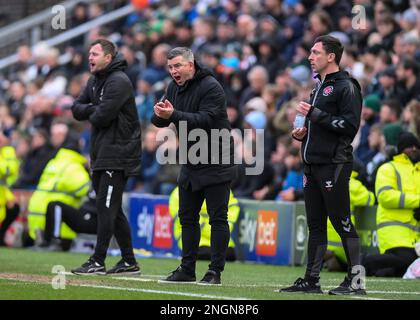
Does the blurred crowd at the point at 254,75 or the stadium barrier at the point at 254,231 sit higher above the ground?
the blurred crowd at the point at 254,75

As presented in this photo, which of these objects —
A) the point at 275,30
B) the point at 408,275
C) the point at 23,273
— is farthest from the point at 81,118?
the point at 275,30

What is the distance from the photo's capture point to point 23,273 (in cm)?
1156

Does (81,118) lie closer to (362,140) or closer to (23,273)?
(23,273)

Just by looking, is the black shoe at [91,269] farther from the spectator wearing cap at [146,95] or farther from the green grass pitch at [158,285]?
the spectator wearing cap at [146,95]

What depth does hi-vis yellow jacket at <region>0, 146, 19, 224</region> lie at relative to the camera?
18.3 meters

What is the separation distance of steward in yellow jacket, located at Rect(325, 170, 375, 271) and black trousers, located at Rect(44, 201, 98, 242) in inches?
167

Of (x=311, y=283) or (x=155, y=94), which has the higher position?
(x=155, y=94)

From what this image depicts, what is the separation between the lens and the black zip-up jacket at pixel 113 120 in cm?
1145

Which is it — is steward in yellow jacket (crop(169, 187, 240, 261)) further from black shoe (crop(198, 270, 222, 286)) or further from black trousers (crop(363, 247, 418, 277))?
black shoe (crop(198, 270, 222, 286))

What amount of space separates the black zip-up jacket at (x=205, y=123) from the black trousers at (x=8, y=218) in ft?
27.6

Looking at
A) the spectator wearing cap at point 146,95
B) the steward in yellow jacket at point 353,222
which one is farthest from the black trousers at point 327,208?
the spectator wearing cap at point 146,95

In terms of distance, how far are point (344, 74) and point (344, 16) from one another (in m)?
9.83

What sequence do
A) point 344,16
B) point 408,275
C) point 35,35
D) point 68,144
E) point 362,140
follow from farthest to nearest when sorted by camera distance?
point 35,35
point 344,16
point 68,144
point 362,140
point 408,275

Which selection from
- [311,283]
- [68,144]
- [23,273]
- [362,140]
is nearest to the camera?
[311,283]
